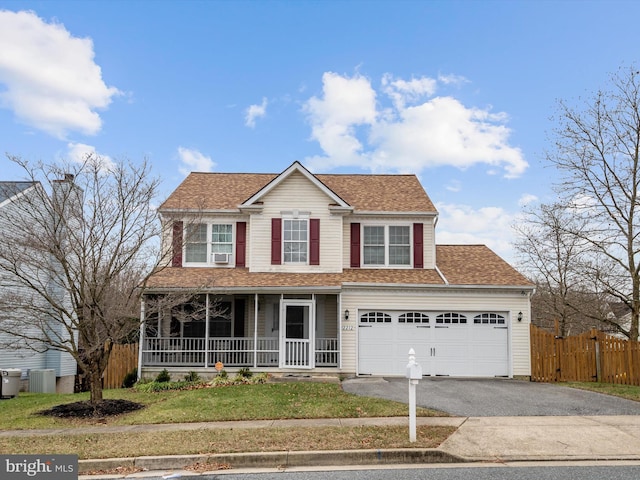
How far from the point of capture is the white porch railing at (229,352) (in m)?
17.7

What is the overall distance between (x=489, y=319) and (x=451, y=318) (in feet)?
4.39

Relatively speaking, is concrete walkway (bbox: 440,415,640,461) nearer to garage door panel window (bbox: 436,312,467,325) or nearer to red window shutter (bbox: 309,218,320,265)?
garage door panel window (bbox: 436,312,467,325)

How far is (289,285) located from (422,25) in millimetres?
9827

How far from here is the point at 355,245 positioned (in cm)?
1959

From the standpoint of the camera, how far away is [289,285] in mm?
17547

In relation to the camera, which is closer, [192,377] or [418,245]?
[192,377]

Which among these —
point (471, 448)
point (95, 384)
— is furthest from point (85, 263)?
point (471, 448)

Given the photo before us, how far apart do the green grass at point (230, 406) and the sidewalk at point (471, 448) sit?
0.70 m

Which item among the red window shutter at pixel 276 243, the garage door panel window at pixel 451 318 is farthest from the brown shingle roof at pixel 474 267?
the red window shutter at pixel 276 243

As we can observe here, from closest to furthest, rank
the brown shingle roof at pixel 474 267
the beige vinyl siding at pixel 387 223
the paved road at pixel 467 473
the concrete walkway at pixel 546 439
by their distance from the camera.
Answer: the paved road at pixel 467 473
the concrete walkway at pixel 546 439
the brown shingle roof at pixel 474 267
the beige vinyl siding at pixel 387 223

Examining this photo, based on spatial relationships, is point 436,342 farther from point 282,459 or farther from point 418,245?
point 282,459

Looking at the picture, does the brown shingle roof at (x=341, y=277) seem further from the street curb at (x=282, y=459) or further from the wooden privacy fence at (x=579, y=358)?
the street curb at (x=282, y=459)

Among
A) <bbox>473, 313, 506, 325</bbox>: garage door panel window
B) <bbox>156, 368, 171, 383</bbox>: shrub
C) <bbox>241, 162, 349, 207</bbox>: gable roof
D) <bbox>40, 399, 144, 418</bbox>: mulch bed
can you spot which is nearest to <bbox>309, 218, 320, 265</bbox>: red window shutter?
<bbox>241, 162, 349, 207</bbox>: gable roof

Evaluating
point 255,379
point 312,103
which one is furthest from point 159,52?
point 255,379
